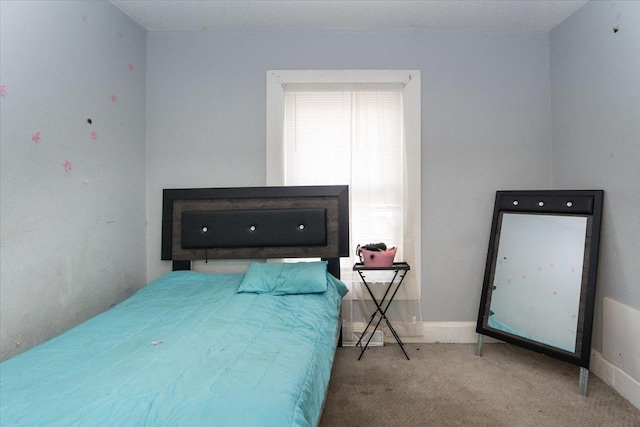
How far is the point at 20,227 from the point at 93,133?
0.79 meters

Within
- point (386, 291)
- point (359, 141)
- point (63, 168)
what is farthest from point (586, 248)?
point (63, 168)

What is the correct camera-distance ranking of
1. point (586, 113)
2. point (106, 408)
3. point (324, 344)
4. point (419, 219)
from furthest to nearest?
point (419, 219)
point (586, 113)
point (324, 344)
point (106, 408)

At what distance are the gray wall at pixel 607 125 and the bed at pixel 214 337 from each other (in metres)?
1.70

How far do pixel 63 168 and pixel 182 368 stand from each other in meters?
1.47

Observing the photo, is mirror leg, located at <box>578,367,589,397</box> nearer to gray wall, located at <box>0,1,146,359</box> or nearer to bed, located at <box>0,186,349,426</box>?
bed, located at <box>0,186,349,426</box>

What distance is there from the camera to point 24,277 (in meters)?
Result: 1.87

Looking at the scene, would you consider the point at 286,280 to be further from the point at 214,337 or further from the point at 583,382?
the point at 583,382

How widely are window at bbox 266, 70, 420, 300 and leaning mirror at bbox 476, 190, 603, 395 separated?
1.95ft

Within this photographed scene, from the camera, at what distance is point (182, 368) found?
4.47 feet

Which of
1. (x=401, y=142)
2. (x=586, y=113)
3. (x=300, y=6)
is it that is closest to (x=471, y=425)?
(x=401, y=142)

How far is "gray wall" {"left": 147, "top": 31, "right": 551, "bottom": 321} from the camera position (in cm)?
296

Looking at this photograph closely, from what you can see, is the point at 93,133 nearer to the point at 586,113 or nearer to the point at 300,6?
the point at 300,6

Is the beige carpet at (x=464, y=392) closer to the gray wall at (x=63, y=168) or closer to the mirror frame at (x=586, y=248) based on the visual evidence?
the mirror frame at (x=586, y=248)

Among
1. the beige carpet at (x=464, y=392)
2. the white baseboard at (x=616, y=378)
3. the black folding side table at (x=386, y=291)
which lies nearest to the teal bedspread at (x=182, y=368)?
the beige carpet at (x=464, y=392)
